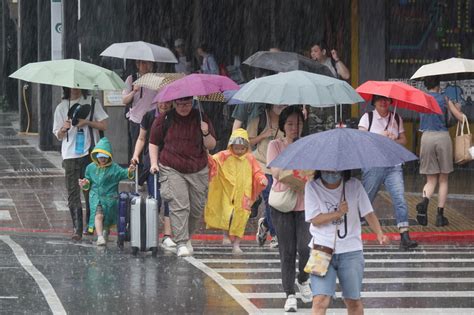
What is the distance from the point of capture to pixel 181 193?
522 inches

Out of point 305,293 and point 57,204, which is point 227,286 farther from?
point 57,204

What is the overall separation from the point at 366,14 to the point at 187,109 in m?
9.68

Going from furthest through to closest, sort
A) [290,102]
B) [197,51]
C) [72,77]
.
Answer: [197,51] < [72,77] < [290,102]

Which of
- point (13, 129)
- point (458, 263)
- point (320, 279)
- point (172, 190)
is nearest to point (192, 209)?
point (172, 190)

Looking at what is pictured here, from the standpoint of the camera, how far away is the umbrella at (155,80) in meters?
14.5

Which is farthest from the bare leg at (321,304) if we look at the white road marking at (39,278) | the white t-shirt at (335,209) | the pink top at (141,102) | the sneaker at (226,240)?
the pink top at (141,102)

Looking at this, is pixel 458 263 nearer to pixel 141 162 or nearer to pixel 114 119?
pixel 141 162

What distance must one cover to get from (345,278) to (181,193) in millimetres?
5166

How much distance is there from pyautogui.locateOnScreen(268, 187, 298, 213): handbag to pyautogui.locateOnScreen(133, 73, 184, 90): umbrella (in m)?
4.38

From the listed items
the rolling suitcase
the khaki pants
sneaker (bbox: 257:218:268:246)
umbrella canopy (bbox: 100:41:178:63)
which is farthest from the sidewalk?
umbrella canopy (bbox: 100:41:178:63)

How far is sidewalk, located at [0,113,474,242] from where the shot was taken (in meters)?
15.6

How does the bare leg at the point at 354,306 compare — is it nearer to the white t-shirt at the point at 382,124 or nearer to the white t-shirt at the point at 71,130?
the white t-shirt at the point at 382,124

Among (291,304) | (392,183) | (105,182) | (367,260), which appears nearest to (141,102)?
(105,182)

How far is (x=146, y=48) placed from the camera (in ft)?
54.2
